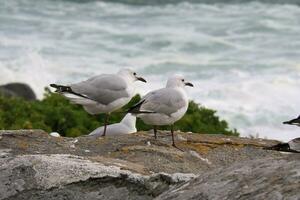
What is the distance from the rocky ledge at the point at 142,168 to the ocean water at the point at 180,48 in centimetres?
985

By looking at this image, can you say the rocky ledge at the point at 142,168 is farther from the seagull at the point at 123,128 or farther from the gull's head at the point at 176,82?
the seagull at the point at 123,128

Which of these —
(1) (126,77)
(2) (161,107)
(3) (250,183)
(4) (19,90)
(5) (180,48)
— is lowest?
(3) (250,183)

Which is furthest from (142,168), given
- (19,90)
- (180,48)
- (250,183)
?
(180,48)

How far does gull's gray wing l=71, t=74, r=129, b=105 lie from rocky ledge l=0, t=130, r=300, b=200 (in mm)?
1108

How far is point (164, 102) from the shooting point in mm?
7766

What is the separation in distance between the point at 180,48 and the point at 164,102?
712 inches

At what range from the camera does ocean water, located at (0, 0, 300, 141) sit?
20375 mm

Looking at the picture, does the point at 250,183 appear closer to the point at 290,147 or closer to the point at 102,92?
the point at 290,147

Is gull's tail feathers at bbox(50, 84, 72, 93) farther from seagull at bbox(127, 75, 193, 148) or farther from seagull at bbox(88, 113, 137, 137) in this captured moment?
seagull at bbox(127, 75, 193, 148)

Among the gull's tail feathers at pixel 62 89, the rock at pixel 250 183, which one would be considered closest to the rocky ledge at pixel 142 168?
the rock at pixel 250 183

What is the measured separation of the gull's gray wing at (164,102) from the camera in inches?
305

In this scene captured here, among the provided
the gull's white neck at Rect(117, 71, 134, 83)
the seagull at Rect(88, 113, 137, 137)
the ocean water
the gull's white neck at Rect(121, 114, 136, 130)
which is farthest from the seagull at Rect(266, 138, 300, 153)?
the ocean water

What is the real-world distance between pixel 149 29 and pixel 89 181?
74.9 ft

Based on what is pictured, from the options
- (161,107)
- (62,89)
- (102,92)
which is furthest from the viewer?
(102,92)
